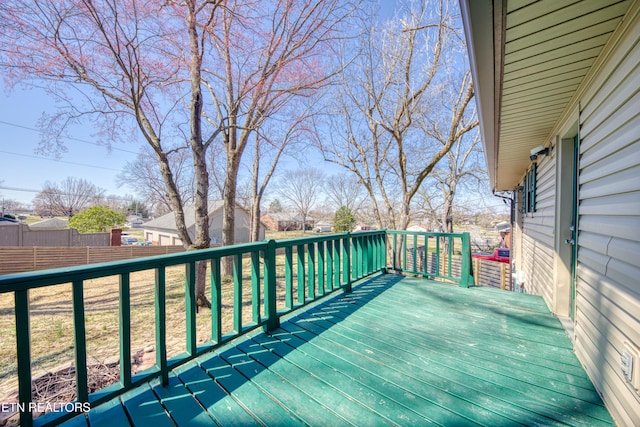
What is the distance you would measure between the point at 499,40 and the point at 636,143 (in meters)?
0.86

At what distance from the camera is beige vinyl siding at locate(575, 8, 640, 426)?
51.8 inches

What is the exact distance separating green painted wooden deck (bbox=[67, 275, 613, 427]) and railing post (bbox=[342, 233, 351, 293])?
0.80 meters

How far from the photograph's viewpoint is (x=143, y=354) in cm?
348

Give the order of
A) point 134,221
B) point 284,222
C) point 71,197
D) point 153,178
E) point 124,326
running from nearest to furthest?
point 124,326 < point 153,178 < point 71,197 < point 284,222 < point 134,221

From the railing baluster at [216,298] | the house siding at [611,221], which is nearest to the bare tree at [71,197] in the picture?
the railing baluster at [216,298]

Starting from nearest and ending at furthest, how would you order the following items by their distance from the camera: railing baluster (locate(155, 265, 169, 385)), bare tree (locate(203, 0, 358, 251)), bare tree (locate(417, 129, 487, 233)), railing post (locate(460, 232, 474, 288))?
railing baluster (locate(155, 265, 169, 385)) → railing post (locate(460, 232, 474, 288)) → bare tree (locate(203, 0, 358, 251)) → bare tree (locate(417, 129, 487, 233))

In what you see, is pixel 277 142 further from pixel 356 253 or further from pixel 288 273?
pixel 288 273

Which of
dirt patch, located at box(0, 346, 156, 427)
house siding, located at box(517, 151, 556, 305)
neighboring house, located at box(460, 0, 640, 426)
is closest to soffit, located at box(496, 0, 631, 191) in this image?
neighboring house, located at box(460, 0, 640, 426)

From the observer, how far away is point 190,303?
175 centimetres

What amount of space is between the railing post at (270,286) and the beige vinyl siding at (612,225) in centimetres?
221

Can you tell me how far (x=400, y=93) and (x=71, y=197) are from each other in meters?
34.4

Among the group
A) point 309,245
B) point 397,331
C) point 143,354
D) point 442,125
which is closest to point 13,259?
point 143,354

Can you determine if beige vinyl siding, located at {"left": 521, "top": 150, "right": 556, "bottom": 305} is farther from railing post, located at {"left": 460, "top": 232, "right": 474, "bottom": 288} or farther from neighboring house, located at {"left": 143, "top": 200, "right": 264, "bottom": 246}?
neighboring house, located at {"left": 143, "top": 200, "right": 264, "bottom": 246}

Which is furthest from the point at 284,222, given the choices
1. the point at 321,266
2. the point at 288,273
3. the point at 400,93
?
the point at 288,273
